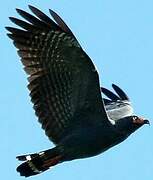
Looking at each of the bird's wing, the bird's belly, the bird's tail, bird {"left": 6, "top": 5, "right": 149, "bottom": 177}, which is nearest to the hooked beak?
bird {"left": 6, "top": 5, "right": 149, "bottom": 177}

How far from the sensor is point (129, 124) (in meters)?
20.2

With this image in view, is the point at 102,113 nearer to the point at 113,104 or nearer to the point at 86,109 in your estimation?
the point at 86,109

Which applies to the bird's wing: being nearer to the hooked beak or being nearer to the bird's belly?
the bird's belly

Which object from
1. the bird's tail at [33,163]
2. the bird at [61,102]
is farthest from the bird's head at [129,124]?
the bird's tail at [33,163]

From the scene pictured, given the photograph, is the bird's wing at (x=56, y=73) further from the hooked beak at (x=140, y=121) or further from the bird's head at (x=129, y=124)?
the hooked beak at (x=140, y=121)

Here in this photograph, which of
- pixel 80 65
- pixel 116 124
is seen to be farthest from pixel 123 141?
pixel 80 65

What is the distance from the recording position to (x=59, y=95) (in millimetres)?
20016

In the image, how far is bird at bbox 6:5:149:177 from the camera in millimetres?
19438

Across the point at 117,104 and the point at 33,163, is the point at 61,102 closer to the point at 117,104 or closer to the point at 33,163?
the point at 33,163

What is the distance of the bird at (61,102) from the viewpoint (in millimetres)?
19438

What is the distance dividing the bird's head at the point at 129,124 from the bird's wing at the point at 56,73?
335 millimetres

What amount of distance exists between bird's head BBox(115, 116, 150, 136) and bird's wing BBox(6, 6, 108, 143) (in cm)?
33

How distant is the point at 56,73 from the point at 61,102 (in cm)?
52

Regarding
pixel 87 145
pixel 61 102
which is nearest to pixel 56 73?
pixel 61 102
